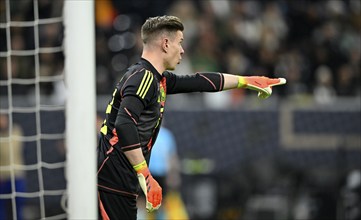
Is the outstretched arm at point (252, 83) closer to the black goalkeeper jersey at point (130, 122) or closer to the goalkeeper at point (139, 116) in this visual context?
the black goalkeeper jersey at point (130, 122)

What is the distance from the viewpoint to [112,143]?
573cm

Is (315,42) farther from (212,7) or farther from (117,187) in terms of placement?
(117,187)

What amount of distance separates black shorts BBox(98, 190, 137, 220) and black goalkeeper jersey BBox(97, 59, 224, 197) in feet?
0.13

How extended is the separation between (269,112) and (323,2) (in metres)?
2.98

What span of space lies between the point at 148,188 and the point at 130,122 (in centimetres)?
41

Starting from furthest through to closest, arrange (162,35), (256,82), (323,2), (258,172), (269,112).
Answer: (323,2)
(269,112)
(258,172)
(256,82)
(162,35)

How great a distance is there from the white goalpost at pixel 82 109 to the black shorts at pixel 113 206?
0.38 m

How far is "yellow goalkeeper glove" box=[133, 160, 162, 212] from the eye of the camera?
536cm

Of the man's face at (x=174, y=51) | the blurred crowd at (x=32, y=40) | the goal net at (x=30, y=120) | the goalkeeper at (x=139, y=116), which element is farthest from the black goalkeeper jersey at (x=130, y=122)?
the blurred crowd at (x=32, y=40)

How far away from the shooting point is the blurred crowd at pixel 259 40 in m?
13.3

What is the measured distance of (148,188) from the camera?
5.38 meters

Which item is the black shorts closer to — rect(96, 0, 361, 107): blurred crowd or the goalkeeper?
the goalkeeper

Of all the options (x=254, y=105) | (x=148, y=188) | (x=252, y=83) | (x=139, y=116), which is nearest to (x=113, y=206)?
(x=148, y=188)

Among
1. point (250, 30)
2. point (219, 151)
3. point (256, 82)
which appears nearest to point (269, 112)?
point (219, 151)
